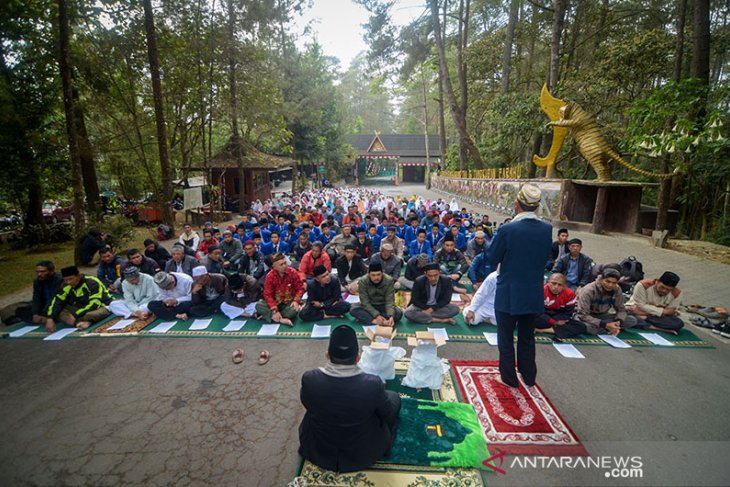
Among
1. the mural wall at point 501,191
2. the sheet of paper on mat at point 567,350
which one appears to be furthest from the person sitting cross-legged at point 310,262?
the mural wall at point 501,191

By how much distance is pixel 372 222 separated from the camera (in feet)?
36.5

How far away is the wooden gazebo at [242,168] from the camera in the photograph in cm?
1811

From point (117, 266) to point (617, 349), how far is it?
8891mm

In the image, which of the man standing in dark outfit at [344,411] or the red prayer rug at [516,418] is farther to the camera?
the red prayer rug at [516,418]

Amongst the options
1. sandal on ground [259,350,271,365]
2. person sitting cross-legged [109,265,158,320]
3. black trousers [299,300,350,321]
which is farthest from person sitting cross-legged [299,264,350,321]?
person sitting cross-legged [109,265,158,320]

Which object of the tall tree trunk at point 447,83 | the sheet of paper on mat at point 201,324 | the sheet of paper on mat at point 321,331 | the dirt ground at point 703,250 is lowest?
the sheet of paper on mat at point 201,324

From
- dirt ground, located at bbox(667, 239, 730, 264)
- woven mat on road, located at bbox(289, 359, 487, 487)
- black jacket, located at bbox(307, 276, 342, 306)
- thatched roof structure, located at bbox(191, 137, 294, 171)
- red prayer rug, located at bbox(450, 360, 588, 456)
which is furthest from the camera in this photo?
thatched roof structure, located at bbox(191, 137, 294, 171)

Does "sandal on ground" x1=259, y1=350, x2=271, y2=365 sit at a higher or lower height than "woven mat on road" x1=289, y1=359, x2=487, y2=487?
lower

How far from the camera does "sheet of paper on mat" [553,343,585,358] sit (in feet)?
15.5

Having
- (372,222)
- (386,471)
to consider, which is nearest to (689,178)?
(372,222)

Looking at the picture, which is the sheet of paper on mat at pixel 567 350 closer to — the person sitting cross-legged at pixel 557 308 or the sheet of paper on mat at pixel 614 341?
the person sitting cross-legged at pixel 557 308

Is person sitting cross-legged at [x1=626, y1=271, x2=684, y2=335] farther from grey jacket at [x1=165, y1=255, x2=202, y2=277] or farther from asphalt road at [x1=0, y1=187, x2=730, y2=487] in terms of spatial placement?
grey jacket at [x1=165, y1=255, x2=202, y2=277]

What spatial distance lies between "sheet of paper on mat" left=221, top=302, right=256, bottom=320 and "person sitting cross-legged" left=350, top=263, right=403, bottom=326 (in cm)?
175

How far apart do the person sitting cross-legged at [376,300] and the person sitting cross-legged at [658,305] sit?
3.76 m
